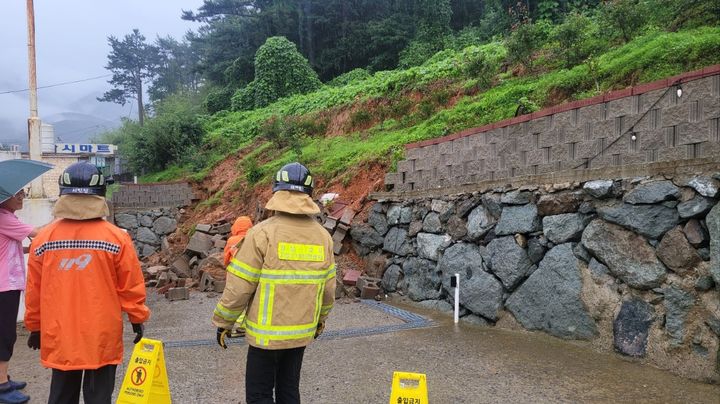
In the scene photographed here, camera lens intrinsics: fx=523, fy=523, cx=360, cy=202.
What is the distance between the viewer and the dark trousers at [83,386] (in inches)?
125

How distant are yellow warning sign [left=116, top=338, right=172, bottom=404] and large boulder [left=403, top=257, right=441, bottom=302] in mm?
4885

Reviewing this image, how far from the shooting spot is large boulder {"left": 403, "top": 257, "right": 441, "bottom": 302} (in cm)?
812

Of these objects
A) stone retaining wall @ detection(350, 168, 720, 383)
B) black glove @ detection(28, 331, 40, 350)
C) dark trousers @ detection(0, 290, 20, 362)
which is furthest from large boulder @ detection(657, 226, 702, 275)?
dark trousers @ detection(0, 290, 20, 362)

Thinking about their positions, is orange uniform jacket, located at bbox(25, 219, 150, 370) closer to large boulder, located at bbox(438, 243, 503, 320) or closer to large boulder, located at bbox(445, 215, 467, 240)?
large boulder, located at bbox(438, 243, 503, 320)

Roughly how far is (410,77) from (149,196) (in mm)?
9172

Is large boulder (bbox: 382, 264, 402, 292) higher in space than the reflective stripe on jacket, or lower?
lower

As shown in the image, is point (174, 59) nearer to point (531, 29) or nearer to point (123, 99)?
point (123, 99)

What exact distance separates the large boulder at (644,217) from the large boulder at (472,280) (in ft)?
6.31

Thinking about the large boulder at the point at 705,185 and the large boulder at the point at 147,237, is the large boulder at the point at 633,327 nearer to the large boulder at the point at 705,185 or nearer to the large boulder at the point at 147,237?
Answer: the large boulder at the point at 705,185

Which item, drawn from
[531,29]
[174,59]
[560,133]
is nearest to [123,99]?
[174,59]

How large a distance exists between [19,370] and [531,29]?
1065cm

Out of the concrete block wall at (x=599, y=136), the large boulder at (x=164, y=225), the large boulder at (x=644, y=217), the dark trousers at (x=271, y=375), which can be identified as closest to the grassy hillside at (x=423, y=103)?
the concrete block wall at (x=599, y=136)

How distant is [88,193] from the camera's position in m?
3.27

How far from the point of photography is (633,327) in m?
4.98
